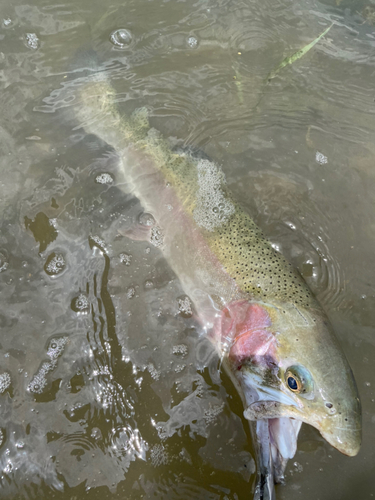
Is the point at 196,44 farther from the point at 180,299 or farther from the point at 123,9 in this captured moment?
the point at 180,299

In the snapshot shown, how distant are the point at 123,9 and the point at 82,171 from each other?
2334 millimetres

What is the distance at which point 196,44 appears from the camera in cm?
445

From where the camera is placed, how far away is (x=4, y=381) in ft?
9.30

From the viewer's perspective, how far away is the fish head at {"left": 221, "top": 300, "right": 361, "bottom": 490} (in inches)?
86.4

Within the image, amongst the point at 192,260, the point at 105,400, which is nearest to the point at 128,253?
the point at 192,260

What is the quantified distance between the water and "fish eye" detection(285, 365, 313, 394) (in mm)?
598

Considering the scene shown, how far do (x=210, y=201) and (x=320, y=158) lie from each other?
1.41 meters

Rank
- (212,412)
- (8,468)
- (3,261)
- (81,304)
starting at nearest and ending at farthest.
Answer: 1. (8,468)
2. (212,412)
3. (81,304)
4. (3,261)

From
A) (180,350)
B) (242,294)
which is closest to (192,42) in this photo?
(242,294)

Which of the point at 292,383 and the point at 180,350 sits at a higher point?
the point at 292,383

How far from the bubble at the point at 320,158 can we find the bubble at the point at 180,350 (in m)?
2.38

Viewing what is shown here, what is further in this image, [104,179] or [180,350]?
[104,179]

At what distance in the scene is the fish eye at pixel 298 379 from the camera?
2.31 metres

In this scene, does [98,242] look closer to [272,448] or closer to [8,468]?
[8,468]
